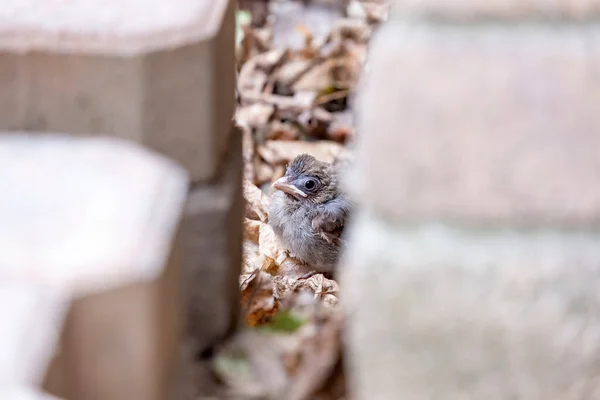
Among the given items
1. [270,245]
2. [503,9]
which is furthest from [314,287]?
[503,9]

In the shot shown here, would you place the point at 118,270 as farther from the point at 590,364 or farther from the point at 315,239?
the point at 315,239

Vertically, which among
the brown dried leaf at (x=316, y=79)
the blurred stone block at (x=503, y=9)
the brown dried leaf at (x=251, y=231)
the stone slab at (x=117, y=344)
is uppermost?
the blurred stone block at (x=503, y=9)

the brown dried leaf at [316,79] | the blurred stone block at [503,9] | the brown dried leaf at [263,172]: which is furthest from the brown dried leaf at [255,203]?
the blurred stone block at [503,9]

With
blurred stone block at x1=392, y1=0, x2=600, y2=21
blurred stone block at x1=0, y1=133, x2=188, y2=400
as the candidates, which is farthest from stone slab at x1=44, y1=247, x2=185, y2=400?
blurred stone block at x1=392, y1=0, x2=600, y2=21

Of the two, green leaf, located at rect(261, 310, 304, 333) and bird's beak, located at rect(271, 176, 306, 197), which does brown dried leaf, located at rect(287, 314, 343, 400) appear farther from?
bird's beak, located at rect(271, 176, 306, 197)

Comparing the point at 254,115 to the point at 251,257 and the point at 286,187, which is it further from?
the point at 251,257

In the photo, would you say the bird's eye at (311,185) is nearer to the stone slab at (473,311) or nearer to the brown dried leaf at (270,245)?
the brown dried leaf at (270,245)
